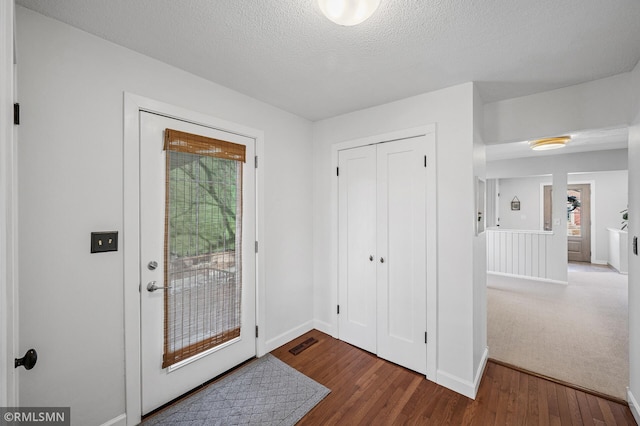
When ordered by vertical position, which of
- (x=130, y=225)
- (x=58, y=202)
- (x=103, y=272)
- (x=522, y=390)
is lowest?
(x=522, y=390)

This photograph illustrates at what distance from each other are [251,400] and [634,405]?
2.71 meters

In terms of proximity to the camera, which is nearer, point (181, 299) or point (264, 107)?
point (181, 299)

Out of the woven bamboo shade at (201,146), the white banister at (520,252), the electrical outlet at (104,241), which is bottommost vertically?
the white banister at (520,252)

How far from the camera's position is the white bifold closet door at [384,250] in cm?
242

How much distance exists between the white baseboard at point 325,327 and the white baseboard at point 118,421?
1.91 meters

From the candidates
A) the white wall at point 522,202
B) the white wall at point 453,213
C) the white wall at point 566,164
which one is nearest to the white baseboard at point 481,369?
the white wall at point 453,213

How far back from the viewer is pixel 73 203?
1.55 metres

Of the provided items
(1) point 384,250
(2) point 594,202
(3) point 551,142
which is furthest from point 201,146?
(2) point 594,202

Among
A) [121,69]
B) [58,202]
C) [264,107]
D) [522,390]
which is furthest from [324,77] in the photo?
[522,390]

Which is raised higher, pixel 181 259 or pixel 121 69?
pixel 121 69

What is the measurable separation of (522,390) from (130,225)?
10.5 ft

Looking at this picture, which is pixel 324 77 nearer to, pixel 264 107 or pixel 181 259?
pixel 264 107

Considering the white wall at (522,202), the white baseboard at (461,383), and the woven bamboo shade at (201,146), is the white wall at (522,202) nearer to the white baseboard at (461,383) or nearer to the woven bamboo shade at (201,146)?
the white baseboard at (461,383)

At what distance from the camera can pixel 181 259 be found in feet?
6.64
